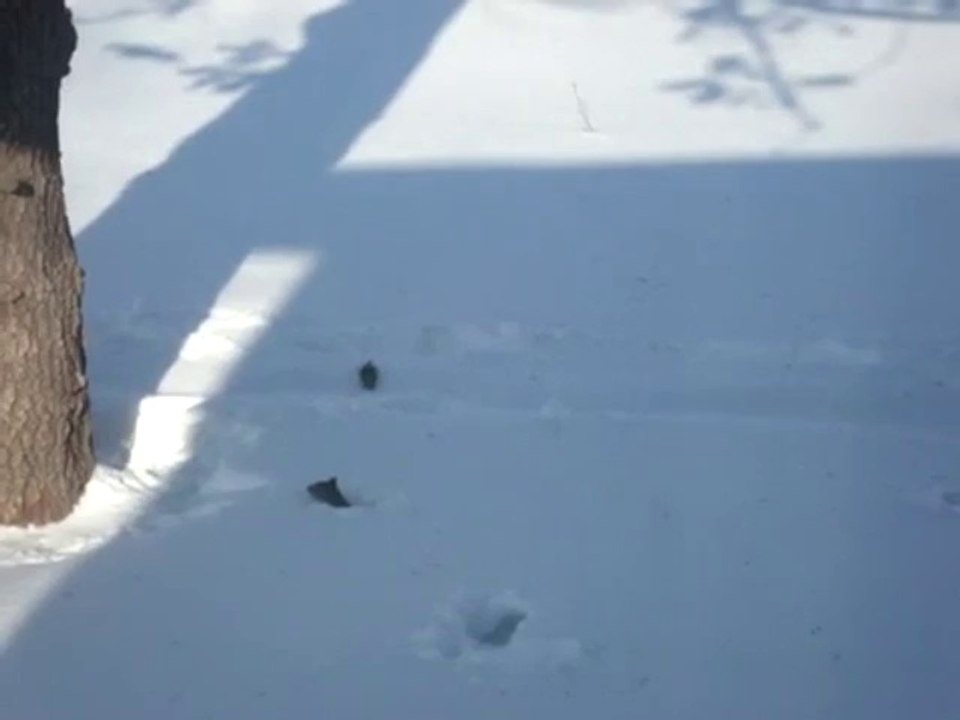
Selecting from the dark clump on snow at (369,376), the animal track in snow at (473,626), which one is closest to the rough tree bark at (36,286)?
the animal track in snow at (473,626)

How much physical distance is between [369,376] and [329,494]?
0.96m

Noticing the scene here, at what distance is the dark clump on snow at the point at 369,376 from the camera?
6648 millimetres

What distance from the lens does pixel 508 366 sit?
6855 millimetres

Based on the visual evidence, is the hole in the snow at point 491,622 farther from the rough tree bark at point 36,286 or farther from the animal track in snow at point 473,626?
the rough tree bark at point 36,286

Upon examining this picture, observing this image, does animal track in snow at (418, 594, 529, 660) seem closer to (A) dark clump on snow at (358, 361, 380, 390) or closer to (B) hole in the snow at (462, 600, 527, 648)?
(B) hole in the snow at (462, 600, 527, 648)

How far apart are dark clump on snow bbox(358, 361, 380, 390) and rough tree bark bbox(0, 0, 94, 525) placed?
4.07 feet

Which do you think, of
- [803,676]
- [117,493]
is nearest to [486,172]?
[117,493]

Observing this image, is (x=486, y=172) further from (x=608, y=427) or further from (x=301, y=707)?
(x=301, y=707)

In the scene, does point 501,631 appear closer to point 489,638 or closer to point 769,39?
point 489,638

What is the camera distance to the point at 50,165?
5453mm

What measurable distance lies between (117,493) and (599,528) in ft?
4.25

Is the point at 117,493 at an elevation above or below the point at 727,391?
above

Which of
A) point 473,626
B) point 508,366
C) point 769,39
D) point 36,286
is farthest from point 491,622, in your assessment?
point 769,39

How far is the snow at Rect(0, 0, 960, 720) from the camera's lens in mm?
5016
